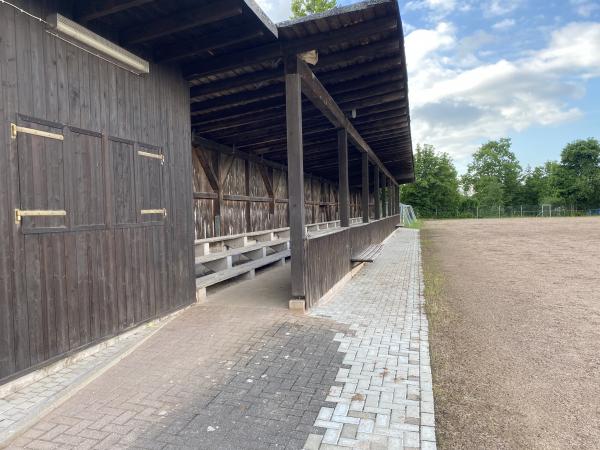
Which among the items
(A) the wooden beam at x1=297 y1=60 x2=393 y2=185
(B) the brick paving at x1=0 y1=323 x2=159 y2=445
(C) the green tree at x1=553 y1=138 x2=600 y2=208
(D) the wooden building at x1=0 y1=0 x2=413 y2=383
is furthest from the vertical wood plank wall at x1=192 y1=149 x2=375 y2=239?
(C) the green tree at x1=553 y1=138 x2=600 y2=208

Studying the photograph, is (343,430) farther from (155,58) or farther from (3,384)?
(155,58)

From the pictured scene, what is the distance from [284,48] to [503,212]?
64076 mm

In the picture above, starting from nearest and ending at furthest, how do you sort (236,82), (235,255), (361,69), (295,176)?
(295,176)
(236,82)
(361,69)
(235,255)

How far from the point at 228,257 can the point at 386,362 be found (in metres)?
4.14

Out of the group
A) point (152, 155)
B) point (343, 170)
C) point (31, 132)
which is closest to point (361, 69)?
point (343, 170)

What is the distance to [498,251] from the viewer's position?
45.9 ft

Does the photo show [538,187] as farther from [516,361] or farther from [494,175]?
[516,361]

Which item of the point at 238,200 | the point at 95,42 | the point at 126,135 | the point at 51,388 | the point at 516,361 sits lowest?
the point at 516,361

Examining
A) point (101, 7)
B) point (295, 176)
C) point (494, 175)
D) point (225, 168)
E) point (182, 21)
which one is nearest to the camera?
point (101, 7)

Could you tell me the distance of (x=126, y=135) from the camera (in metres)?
4.41

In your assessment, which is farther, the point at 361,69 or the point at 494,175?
the point at 494,175

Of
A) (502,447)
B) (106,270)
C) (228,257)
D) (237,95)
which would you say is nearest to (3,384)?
(106,270)

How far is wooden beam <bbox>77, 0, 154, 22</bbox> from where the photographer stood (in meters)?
3.69

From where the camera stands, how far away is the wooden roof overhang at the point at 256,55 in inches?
165
